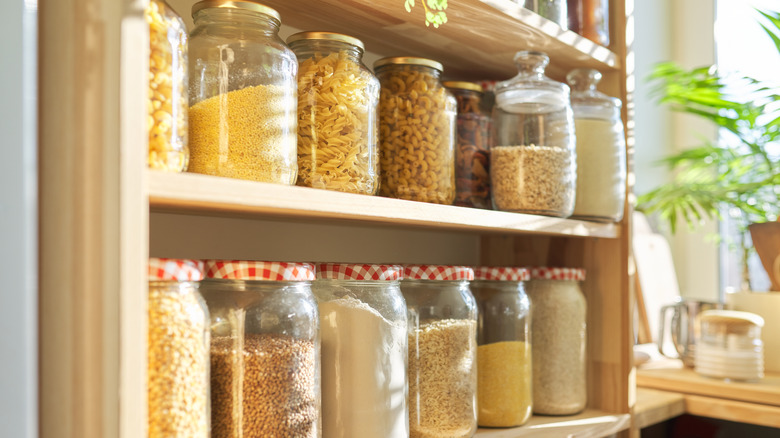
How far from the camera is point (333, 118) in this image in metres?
0.86

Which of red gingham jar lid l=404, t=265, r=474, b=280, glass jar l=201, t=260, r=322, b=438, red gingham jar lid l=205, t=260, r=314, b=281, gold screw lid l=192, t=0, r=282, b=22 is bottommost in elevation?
glass jar l=201, t=260, r=322, b=438

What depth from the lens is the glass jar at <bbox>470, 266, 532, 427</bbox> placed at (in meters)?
1.10

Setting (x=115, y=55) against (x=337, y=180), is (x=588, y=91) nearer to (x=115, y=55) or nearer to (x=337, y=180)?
(x=337, y=180)

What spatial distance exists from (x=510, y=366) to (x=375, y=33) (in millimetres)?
576

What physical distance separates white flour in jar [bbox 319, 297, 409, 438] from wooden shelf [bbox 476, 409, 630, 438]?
251 mm

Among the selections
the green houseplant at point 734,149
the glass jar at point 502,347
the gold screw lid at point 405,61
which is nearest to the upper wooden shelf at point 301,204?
the glass jar at point 502,347

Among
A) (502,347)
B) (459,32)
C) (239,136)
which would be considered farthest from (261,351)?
(459,32)

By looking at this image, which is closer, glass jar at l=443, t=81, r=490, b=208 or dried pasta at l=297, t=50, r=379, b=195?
dried pasta at l=297, t=50, r=379, b=195

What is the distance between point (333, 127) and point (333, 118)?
0.04 feet

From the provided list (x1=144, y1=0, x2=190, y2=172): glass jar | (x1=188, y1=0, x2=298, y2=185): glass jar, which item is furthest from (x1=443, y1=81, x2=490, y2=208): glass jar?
(x1=144, y1=0, x2=190, y2=172): glass jar

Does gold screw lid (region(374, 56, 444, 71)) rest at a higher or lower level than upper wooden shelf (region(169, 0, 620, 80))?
lower

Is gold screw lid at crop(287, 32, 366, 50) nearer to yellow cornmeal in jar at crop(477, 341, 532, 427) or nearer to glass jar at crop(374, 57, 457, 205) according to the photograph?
glass jar at crop(374, 57, 457, 205)

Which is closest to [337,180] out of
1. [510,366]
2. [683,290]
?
[510,366]

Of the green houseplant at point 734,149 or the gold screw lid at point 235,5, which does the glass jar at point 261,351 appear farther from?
the green houseplant at point 734,149
